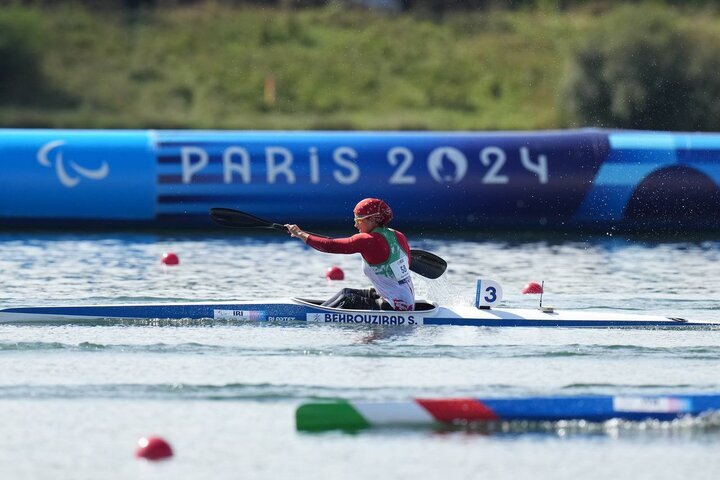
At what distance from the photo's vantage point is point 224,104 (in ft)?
128

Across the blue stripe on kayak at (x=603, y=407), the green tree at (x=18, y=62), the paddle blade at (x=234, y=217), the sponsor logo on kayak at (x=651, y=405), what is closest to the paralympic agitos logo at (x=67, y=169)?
the paddle blade at (x=234, y=217)

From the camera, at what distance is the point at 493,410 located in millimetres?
9656

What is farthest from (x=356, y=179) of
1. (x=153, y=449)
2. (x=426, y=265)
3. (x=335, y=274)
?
(x=153, y=449)

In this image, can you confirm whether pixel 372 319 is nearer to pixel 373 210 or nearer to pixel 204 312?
pixel 373 210

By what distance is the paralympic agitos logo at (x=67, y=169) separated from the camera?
20656 mm

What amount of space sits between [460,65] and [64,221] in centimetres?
2189

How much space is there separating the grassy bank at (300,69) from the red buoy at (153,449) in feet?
88.9

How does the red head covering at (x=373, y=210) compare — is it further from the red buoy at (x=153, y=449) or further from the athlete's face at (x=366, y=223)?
the red buoy at (x=153, y=449)

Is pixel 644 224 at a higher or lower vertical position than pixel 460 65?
lower

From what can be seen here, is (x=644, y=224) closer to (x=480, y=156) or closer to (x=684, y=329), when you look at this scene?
(x=480, y=156)

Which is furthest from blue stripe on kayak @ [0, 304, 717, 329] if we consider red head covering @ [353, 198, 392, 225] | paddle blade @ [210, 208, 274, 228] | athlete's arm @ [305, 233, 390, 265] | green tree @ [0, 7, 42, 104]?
green tree @ [0, 7, 42, 104]

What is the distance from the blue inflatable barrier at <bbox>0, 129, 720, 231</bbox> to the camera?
20703 millimetres

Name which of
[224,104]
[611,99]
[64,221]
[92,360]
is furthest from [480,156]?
[224,104]

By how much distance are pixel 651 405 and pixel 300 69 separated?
31939mm
